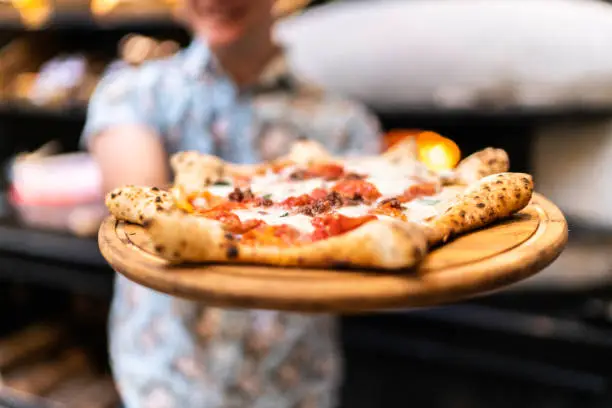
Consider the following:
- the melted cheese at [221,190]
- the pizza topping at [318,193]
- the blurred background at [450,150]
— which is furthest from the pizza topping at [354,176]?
the blurred background at [450,150]

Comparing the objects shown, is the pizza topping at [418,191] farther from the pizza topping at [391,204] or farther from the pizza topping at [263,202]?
the pizza topping at [263,202]

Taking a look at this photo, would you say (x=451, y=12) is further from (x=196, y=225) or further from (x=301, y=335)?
(x=196, y=225)

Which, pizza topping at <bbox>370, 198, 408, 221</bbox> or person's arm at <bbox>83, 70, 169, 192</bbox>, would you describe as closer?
pizza topping at <bbox>370, 198, 408, 221</bbox>

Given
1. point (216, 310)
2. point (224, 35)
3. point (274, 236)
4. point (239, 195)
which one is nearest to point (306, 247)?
point (274, 236)

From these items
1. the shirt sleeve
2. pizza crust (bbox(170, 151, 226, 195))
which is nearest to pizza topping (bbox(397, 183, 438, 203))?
pizza crust (bbox(170, 151, 226, 195))

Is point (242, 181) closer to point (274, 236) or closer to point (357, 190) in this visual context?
Answer: point (357, 190)

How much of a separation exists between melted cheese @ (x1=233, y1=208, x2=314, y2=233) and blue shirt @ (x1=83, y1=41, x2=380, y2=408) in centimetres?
81

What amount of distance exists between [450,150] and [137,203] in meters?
2.03

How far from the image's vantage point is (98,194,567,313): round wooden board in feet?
2.23

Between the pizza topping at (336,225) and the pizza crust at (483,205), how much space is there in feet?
0.28

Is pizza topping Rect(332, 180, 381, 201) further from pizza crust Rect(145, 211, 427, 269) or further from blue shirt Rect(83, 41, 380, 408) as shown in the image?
blue shirt Rect(83, 41, 380, 408)

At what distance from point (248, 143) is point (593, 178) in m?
1.48

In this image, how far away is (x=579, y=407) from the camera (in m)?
2.32

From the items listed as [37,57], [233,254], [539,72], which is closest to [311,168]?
[233,254]
